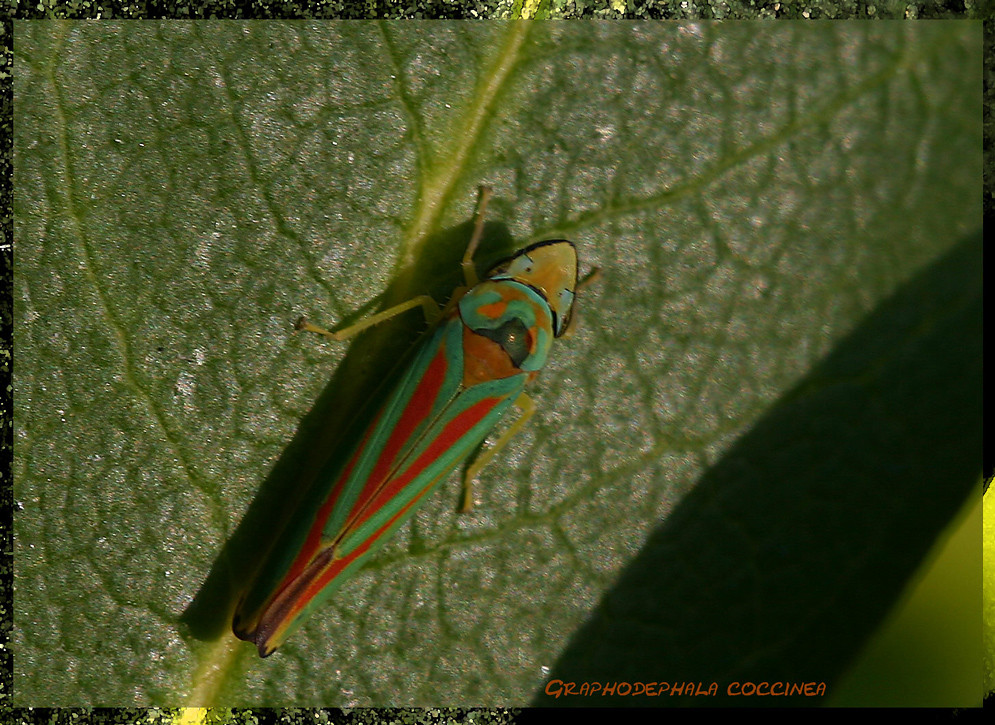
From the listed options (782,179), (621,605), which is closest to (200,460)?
(621,605)

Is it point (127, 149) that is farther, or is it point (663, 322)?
point (663, 322)

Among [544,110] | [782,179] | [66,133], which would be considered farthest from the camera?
[782,179]

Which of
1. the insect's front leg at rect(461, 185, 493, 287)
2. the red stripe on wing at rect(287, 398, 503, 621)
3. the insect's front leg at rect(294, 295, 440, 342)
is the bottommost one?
the red stripe on wing at rect(287, 398, 503, 621)

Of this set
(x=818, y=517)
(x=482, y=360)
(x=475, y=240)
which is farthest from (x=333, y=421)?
(x=818, y=517)

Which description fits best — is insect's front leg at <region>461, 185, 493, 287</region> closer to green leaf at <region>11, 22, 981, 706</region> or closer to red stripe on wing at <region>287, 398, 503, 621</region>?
green leaf at <region>11, 22, 981, 706</region>

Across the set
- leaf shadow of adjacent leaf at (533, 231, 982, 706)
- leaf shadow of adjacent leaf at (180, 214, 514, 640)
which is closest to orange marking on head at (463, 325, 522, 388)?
leaf shadow of adjacent leaf at (180, 214, 514, 640)

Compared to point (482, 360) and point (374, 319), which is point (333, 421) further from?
point (482, 360)

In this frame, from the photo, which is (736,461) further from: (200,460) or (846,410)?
(200,460)
